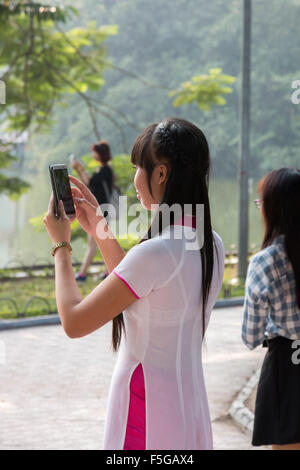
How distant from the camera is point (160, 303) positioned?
175 cm

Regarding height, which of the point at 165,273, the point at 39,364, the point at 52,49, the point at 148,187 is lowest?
the point at 39,364

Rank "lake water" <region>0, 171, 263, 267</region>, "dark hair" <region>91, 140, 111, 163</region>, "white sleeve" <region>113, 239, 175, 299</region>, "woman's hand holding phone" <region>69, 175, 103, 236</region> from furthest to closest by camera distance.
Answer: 1. "lake water" <region>0, 171, 263, 267</region>
2. "dark hair" <region>91, 140, 111, 163</region>
3. "woman's hand holding phone" <region>69, 175, 103, 236</region>
4. "white sleeve" <region>113, 239, 175, 299</region>

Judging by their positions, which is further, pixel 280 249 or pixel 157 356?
pixel 280 249

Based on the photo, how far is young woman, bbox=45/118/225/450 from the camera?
1.73 metres

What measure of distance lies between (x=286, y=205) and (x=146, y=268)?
1.17 metres

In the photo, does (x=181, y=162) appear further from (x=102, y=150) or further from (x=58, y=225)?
(x=102, y=150)

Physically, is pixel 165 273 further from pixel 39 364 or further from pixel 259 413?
pixel 39 364

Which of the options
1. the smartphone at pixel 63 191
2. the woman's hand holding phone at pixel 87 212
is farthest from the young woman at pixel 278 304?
the smartphone at pixel 63 191

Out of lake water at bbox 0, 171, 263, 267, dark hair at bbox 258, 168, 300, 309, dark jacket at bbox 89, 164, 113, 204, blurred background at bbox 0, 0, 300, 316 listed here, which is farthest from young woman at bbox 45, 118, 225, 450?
blurred background at bbox 0, 0, 300, 316

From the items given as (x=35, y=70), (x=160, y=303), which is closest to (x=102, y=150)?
(x=35, y=70)

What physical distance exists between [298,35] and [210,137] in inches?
152

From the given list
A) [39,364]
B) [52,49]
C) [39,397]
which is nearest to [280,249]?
[39,397]

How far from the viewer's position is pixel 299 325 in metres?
2.79

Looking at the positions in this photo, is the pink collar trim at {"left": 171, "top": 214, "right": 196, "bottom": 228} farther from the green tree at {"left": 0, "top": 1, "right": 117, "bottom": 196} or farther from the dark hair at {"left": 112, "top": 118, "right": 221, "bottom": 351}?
the green tree at {"left": 0, "top": 1, "right": 117, "bottom": 196}
